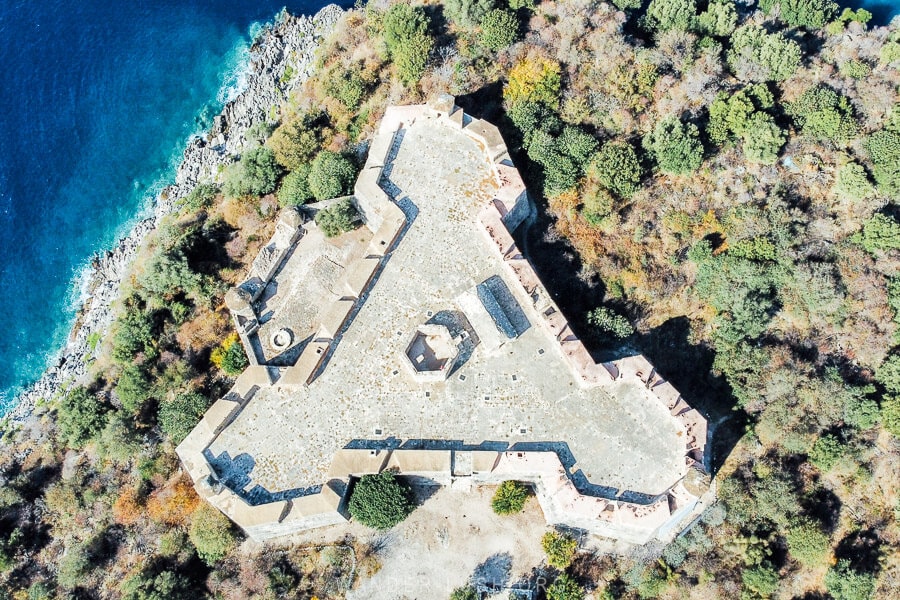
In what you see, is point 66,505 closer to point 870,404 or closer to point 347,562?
point 347,562

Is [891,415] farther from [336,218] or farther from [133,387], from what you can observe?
[133,387]

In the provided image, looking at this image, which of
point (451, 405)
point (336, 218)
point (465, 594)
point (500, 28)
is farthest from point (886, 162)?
point (465, 594)

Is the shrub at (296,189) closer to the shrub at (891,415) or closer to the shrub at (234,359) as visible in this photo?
the shrub at (234,359)

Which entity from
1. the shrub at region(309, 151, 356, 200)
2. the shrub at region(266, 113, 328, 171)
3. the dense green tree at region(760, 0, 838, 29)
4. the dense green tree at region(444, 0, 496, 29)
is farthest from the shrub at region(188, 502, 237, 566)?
the dense green tree at region(760, 0, 838, 29)

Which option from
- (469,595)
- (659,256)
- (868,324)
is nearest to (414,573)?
(469,595)

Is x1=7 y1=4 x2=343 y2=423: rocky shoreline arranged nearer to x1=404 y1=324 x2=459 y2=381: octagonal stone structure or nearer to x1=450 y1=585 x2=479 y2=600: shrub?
x1=404 y1=324 x2=459 y2=381: octagonal stone structure

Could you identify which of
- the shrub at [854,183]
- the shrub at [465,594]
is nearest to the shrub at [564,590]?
the shrub at [465,594]
